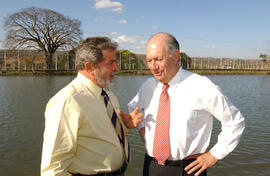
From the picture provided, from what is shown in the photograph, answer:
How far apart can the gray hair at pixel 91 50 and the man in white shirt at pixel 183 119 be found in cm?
50

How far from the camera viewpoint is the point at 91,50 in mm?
2197

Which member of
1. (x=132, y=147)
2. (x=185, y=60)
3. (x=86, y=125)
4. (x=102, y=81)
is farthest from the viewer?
(x=185, y=60)

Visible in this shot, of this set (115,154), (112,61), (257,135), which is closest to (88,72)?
(112,61)

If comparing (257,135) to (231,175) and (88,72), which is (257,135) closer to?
(231,175)

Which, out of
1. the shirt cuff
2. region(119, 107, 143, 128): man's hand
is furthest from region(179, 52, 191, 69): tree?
the shirt cuff

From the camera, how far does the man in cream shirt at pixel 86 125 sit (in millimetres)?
1875

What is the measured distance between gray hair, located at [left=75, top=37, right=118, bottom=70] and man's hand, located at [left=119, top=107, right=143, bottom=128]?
0.76m

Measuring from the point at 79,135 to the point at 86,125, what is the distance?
0.38 ft

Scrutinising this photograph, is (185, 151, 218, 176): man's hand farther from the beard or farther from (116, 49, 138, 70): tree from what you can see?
(116, 49, 138, 70): tree

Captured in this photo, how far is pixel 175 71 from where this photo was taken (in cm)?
243

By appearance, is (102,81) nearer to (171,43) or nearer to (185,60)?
(171,43)

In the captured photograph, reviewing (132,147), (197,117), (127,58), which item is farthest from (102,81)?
(127,58)

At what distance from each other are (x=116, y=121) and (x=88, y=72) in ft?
1.98

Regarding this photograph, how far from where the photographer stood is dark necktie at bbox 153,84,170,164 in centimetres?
232
